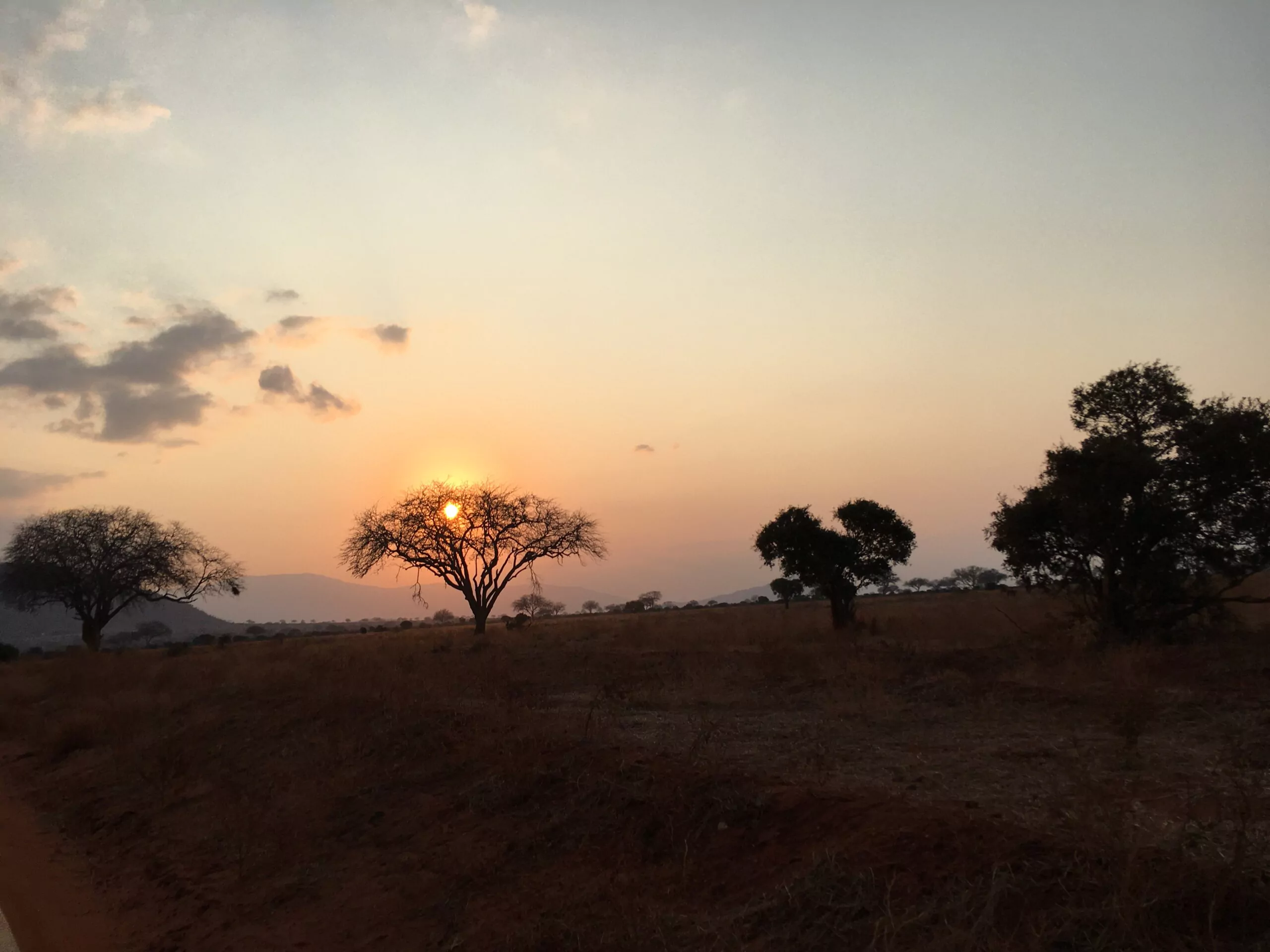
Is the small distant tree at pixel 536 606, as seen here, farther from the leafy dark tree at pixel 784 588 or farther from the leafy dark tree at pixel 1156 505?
the leafy dark tree at pixel 1156 505

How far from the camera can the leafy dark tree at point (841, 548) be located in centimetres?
3172

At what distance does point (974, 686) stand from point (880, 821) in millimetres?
7659

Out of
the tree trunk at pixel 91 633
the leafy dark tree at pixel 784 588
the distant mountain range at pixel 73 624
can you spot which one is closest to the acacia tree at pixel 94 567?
the tree trunk at pixel 91 633

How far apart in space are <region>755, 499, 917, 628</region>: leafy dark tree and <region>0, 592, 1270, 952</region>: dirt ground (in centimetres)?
1221

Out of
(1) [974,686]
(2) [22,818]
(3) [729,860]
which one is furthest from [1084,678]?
(2) [22,818]

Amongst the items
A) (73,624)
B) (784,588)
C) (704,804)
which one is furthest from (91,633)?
(73,624)

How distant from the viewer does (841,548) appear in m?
32.0

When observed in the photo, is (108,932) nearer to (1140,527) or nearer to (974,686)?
(974,686)

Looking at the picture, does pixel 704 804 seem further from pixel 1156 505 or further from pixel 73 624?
pixel 73 624

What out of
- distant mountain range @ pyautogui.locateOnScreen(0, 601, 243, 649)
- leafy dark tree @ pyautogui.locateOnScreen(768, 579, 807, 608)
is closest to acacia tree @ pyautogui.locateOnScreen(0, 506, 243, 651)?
leafy dark tree @ pyautogui.locateOnScreen(768, 579, 807, 608)

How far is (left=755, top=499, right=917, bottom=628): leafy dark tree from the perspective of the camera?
3172cm

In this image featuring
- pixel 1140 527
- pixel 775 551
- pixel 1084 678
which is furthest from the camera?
pixel 775 551

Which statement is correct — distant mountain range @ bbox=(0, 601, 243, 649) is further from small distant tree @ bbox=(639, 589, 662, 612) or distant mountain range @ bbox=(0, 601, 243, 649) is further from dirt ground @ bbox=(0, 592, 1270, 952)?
dirt ground @ bbox=(0, 592, 1270, 952)

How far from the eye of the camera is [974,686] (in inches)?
525
